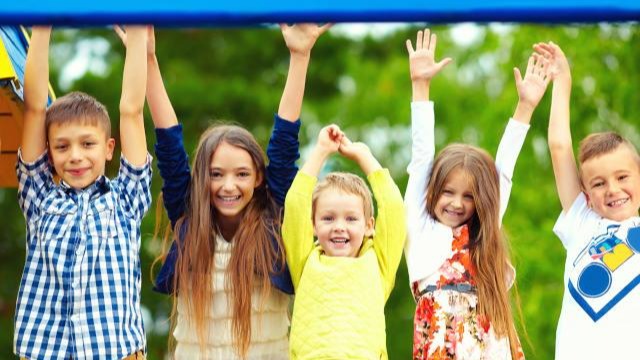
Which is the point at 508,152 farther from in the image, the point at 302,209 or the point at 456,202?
the point at 302,209

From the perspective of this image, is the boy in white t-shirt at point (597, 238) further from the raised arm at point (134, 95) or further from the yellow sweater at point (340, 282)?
the raised arm at point (134, 95)

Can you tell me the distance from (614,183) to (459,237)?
66cm

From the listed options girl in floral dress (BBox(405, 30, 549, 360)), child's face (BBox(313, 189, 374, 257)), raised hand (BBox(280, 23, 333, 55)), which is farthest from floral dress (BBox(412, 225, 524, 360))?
raised hand (BBox(280, 23, 333, 55))

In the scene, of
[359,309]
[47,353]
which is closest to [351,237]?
[359,309]

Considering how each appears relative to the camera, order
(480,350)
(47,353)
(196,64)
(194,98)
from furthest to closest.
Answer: (196,64), (194,98), (480,350), (47,353)

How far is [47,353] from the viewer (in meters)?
5.59

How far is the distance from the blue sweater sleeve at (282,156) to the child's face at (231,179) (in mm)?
86

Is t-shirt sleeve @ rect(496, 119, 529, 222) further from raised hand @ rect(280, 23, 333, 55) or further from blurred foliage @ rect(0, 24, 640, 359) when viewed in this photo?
blurred foliage @ rect(0, 24, 640, 359)

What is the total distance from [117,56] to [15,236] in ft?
8.98

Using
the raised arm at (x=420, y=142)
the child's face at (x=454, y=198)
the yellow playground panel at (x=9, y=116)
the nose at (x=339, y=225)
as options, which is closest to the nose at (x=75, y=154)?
the yellow playground panel at (x=9, y=116)

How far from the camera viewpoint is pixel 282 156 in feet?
19.8

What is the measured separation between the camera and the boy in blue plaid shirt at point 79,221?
5609mm

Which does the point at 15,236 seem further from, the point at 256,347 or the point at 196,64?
the point at 256,347

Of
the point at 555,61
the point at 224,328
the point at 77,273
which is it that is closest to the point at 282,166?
the point at 224,328
